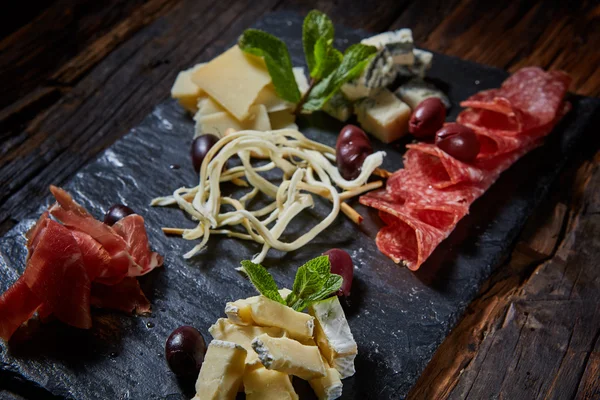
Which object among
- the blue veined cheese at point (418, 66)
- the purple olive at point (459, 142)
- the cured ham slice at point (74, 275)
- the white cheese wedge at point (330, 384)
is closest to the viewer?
the white cheese wedge at point (330, 384)

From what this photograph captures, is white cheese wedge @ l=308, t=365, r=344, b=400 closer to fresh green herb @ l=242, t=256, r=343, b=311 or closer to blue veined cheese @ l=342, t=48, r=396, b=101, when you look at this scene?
fresh green herb @ l=242, t=256, r=343, b=311

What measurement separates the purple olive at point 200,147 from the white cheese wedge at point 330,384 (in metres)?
1.20

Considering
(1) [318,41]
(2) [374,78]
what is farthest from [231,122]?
(2) [374,78]

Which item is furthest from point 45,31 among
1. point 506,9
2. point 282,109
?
point 506,9

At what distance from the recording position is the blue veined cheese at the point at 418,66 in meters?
3.37

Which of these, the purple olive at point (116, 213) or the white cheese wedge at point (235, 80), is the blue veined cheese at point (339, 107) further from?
the purple olive at point (116, 213)

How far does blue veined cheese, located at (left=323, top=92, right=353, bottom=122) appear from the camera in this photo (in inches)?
130

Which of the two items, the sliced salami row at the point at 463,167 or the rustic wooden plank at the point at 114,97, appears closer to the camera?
the sliced salami row at the point at 463,167

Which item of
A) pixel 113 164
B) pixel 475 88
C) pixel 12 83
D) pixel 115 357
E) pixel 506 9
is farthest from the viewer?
pixel 506 9

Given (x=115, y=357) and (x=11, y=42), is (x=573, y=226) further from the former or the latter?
(x=11, y=42)

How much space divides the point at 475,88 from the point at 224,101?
1.22 m

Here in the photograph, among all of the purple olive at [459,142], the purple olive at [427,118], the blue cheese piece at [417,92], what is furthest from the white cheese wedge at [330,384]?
the blue cheese piece at [417,92]

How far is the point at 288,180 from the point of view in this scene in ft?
9.79

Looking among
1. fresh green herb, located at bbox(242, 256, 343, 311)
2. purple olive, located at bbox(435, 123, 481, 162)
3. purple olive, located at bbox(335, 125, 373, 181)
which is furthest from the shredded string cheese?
fresh green herb, located at bbox(242, 256, 343, 311)
